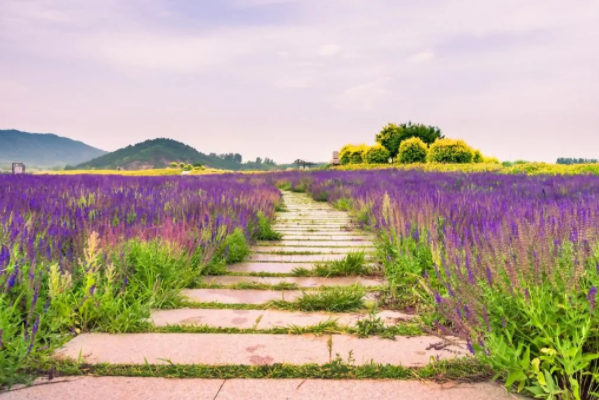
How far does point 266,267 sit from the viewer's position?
13.4ft

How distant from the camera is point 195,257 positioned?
12.6 feet

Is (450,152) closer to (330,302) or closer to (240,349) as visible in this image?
(330,302)

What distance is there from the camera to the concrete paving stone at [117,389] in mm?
1729

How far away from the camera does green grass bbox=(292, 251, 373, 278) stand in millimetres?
3771

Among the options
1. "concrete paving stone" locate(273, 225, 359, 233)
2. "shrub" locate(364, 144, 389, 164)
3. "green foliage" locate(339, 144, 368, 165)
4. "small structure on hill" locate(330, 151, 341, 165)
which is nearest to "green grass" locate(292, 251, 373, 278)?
"concrete paving stone" locate(273, 225, 359, 233)

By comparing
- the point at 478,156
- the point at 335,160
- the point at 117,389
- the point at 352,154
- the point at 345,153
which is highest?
the point at 345,153

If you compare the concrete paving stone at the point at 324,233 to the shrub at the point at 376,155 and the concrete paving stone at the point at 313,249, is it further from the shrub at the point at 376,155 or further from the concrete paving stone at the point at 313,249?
the shrub at the point at 376,155

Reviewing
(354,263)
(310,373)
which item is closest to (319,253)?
(354,263)

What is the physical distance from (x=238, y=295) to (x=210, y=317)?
510mm

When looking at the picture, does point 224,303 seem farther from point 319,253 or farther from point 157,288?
point 319,253

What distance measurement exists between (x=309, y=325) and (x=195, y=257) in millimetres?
1668

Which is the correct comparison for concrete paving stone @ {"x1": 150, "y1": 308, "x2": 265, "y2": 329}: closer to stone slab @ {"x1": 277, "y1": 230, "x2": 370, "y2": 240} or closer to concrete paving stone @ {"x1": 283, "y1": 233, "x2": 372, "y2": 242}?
concrete paving stone @ {"x1": 283, "y1": 233, "x2": 372, "y2": 242}

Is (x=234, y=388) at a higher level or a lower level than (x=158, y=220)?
lower

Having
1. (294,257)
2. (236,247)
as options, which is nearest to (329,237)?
(294,257)
